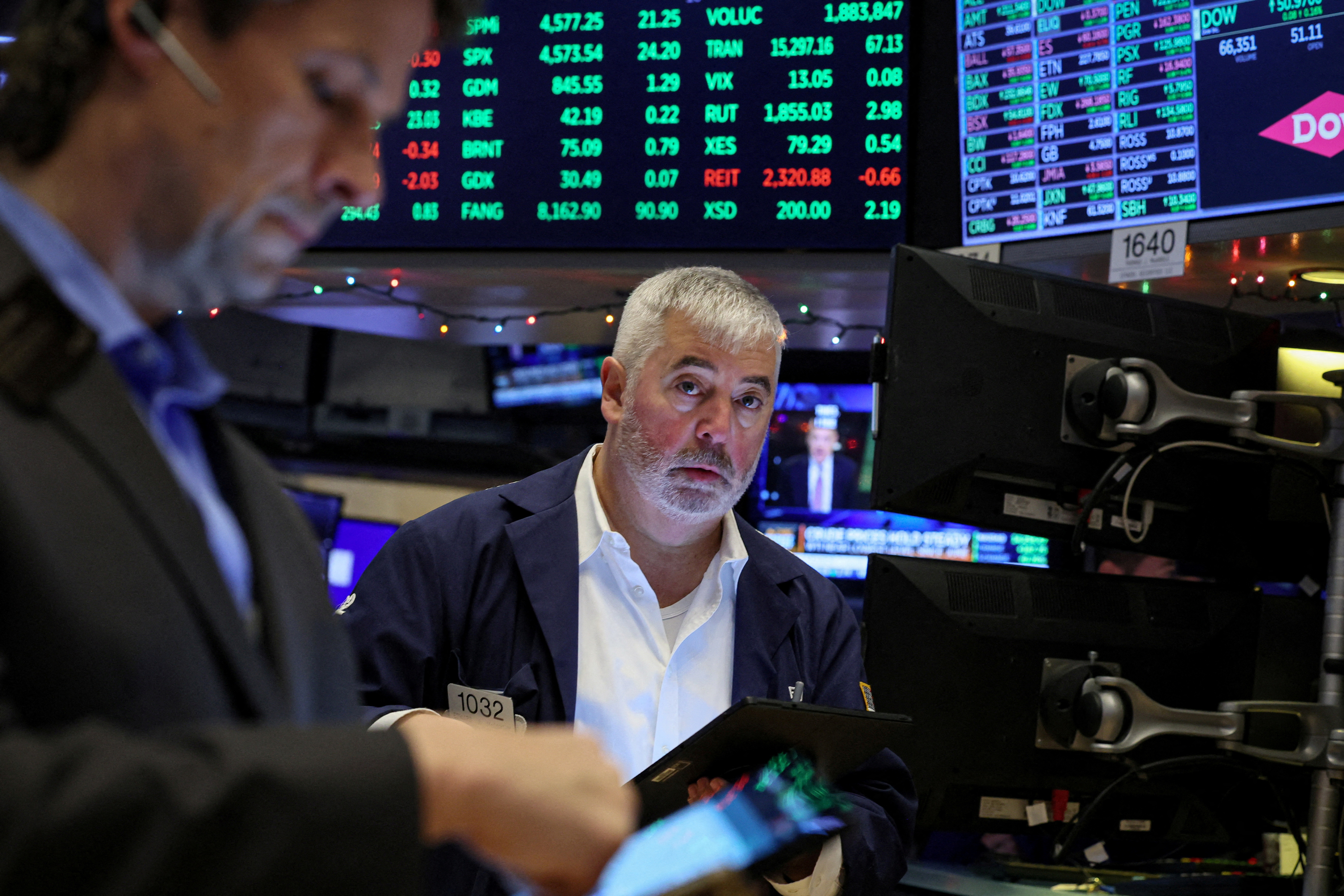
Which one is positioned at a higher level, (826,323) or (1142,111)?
(1142,111)

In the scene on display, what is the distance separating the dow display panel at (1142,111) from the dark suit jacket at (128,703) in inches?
95.4

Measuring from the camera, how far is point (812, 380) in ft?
17.5

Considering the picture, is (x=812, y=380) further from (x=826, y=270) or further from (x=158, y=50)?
(x=158, y=50)

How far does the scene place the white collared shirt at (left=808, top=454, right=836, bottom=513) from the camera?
515 cm

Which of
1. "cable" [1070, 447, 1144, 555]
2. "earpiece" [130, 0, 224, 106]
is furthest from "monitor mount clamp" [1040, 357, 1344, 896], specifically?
"earpiece" [130, 0, 224, 106]

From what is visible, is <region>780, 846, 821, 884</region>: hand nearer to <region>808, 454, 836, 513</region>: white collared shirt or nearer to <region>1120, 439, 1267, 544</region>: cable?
<region>1120, 439, 1267, 544</region>: cable

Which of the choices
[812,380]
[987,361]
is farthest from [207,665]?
[812,380]

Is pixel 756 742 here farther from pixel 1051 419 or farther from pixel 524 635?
pixel 1051 419

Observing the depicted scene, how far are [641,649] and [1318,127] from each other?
1715mm

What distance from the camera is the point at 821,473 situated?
5.15 metres

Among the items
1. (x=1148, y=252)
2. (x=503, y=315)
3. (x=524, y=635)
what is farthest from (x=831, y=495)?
(x=524, y=635)

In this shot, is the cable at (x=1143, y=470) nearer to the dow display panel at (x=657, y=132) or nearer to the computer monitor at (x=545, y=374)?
the dow display panel at (x=657, y=132)

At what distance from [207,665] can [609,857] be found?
0.25m

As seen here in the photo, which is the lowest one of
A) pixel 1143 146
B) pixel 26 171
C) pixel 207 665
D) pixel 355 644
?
pixel 355 644
